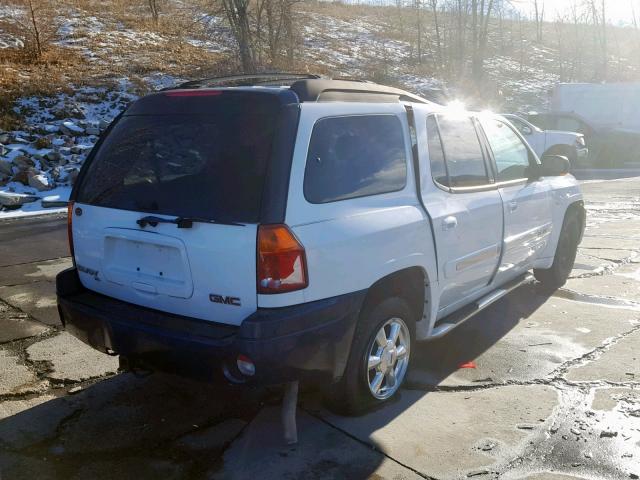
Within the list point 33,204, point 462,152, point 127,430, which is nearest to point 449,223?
point 462,152

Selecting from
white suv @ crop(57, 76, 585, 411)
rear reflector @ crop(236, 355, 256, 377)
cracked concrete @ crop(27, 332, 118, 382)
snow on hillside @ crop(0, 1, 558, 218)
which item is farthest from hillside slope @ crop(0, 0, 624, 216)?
rear reflector @ crop(236, 355, 256, 377)

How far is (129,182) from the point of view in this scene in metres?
3.72

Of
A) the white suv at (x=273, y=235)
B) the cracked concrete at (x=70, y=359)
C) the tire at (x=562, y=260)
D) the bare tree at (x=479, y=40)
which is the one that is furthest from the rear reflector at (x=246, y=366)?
the bare tree at (x=479, y=40)

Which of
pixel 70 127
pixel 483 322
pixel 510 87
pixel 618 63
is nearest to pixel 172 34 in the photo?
pixel 70 127

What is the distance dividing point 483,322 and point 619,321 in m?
1.19

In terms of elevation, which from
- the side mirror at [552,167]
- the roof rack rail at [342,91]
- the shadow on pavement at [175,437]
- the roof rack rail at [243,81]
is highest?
the roof rack rail at [243,81]

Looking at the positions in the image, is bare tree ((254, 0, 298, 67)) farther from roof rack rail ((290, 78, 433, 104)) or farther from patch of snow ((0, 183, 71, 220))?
roof rack rail ((290, 78, 433, 104))

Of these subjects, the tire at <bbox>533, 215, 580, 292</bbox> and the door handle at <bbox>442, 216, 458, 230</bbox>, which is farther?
the tire at <bbox>533, 215, 580, 292</bbox>

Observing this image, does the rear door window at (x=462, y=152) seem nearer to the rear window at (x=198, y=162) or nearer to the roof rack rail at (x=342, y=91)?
the roof rack rail at (x=342, y=91)

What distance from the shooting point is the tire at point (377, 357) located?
3.64m

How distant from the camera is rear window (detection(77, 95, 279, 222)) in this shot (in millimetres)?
3258

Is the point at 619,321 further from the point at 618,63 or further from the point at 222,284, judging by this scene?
the point at 618,63

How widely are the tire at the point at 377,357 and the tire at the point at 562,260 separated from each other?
2.94m

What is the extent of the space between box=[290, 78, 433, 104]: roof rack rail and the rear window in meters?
0.24
